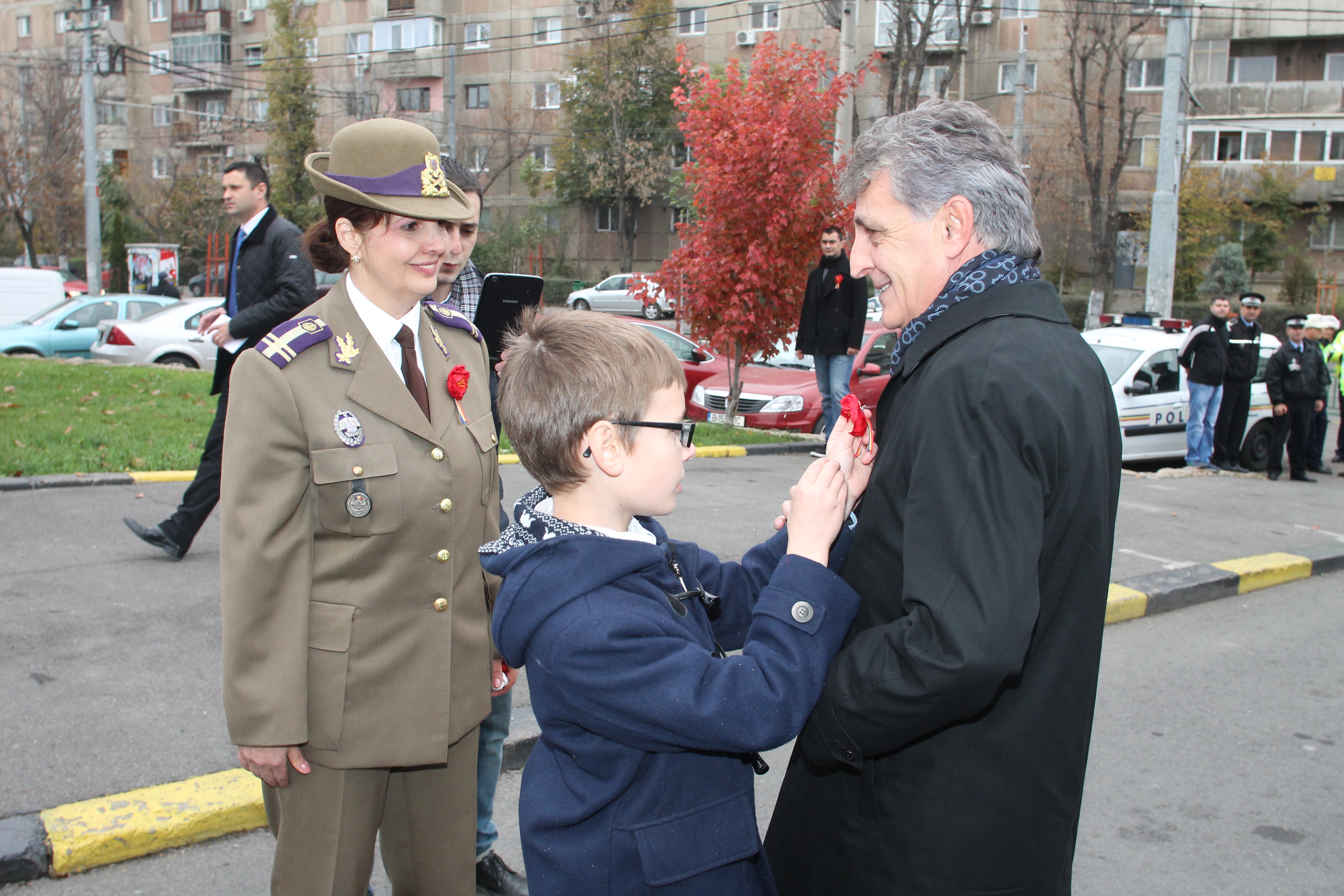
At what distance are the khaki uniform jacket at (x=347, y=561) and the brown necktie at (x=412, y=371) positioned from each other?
2 cm

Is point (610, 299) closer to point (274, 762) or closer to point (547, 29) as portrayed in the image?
point (547, 29)

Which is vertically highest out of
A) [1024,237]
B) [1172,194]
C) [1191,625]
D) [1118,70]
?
[1118,70]

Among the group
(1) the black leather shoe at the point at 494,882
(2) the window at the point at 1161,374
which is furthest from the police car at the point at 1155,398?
(1) the black leather shoe at the point at 494,882

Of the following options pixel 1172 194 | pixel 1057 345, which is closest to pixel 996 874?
pixel 1057 345

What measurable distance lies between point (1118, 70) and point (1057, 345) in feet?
139

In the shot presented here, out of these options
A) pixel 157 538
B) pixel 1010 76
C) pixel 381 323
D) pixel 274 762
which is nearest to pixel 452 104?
pixel 1010 76

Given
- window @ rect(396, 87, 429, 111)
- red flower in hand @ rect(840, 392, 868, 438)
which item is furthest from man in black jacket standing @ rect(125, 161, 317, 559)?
window @ rect(396, 87, 429, 111)

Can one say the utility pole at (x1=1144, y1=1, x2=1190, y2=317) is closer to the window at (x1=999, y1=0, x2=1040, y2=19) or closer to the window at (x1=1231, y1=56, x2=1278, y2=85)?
the window at (x1=999, y1=0, x2=1040, y2=19)

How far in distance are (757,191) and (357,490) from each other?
10.6 m

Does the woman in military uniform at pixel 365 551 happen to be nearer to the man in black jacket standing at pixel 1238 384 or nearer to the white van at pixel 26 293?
the man in black jacket standing at pixel 1238 384

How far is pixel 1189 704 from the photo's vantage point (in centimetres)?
538

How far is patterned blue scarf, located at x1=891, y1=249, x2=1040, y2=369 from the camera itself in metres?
1.74

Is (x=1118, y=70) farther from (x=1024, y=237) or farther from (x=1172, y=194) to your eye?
(x=1024, y=237)

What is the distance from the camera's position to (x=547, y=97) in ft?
156
